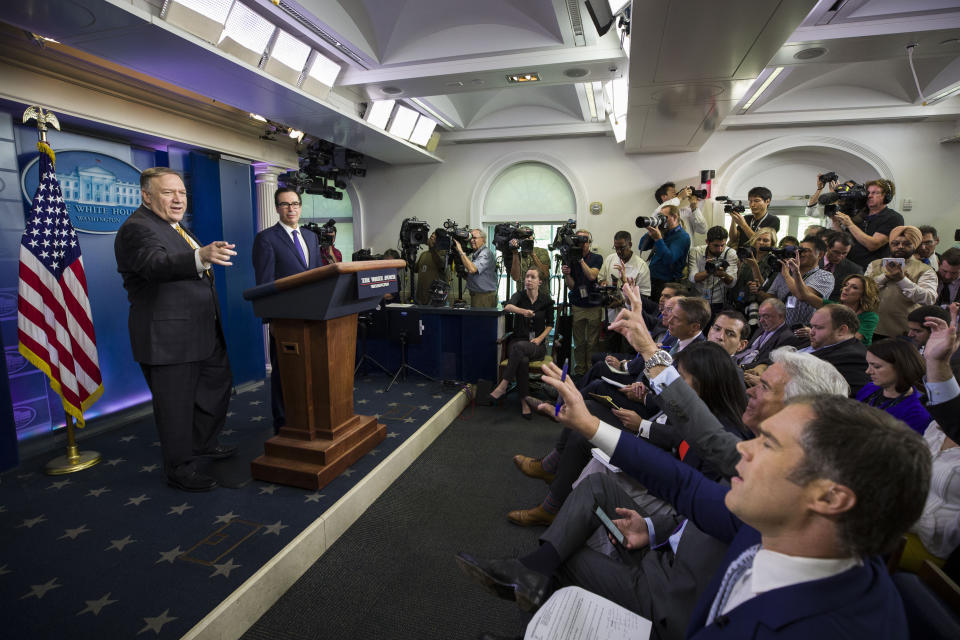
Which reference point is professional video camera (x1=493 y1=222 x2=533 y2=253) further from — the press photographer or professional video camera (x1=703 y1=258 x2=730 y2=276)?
the press photographer

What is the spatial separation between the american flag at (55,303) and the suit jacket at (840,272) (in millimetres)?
5156

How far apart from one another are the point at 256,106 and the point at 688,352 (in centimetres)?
417

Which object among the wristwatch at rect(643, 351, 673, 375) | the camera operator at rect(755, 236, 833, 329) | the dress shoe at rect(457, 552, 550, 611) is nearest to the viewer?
the dress shoe at rect(457, 552, 550, 611)

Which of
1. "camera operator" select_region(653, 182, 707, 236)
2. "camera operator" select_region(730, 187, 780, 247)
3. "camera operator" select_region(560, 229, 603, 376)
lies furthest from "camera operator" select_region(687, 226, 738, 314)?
"camera operator" select_region(653, 182, 707, 236)

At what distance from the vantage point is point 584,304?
16.0 ft

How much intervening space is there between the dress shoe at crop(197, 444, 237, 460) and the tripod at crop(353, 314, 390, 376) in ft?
6.27

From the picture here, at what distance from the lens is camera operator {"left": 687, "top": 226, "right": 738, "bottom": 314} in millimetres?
4027

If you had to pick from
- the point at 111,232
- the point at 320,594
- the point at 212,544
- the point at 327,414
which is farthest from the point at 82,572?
the point at 111,232

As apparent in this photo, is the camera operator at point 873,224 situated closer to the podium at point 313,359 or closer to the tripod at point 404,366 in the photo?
the podium at point 313,359

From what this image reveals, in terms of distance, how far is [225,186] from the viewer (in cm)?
445

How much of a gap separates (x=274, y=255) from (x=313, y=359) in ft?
2.74

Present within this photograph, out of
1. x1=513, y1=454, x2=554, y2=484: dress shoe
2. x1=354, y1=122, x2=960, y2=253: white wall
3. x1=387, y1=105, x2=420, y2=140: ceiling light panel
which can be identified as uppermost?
x1=387, y1=105, x2=420, y2=140: ceiling light panel

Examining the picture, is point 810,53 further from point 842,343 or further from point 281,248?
point 281,248

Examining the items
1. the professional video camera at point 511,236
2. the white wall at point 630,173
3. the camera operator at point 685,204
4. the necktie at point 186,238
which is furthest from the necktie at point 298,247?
the white wall at point 630,173
